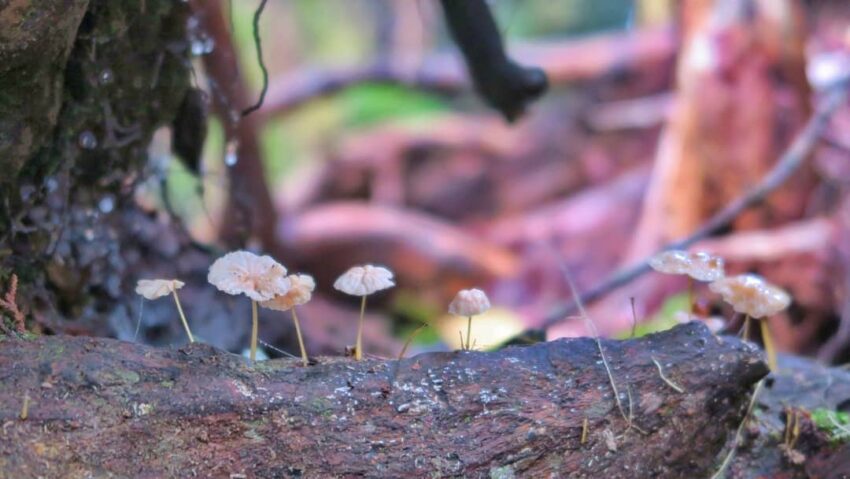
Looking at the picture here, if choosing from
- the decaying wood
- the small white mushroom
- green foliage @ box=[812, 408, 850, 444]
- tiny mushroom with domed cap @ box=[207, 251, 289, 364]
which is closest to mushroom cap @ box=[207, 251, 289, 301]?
tiny mushroom with domed cap @ box=[207, 251, 289, 364]

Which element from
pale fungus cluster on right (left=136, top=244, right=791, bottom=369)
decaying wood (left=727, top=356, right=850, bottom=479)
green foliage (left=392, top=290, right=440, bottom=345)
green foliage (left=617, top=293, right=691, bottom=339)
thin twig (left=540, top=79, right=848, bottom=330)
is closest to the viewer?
pale fungus cluster on right (left=136, top=244, right=791, bottom=369)

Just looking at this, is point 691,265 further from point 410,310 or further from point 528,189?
point 528,189

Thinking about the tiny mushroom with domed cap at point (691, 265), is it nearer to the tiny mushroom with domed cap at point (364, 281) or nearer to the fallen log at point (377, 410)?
the fallen log at point (377, 410)

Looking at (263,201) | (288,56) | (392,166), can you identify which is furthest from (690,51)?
(288,56)

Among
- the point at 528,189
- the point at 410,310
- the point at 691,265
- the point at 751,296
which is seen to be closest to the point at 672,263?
the point at 691,265

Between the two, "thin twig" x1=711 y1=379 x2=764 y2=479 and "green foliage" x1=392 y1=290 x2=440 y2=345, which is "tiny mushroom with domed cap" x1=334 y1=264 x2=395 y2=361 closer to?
"thin twig" x1=711 y1=379 x2=764 y2=479

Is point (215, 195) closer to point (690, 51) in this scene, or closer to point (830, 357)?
point (690, 51)

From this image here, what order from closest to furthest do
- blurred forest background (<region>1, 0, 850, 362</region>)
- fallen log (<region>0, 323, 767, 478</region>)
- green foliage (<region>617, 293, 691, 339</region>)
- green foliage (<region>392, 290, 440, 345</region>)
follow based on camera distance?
fallen log (<region>0, 323, 767, 478</region>), blurred forest background (<region>1, 0, 850, 362</region>), green foliage (<region>617, 293, 691, 339</region>), green foliage (<region>392, 290, 440, 345</region>)
